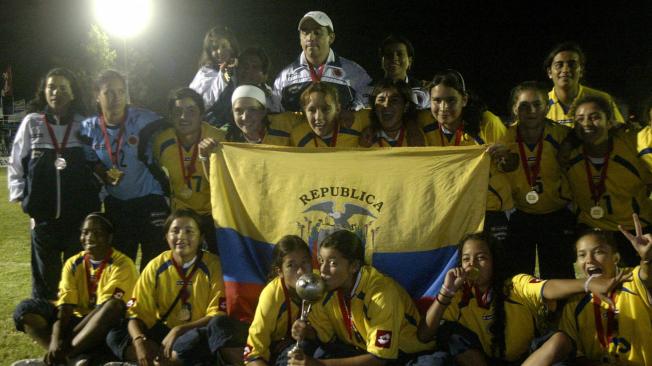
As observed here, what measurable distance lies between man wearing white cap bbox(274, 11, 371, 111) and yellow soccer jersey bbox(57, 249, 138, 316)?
80.1 inches

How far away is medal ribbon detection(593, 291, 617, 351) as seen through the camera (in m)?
4.02

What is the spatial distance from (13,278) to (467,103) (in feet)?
18.4

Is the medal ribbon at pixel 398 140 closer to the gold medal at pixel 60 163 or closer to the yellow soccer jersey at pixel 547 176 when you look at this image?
the yellow soccer jersey at pixel 547 176

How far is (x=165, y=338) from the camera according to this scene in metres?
4.56

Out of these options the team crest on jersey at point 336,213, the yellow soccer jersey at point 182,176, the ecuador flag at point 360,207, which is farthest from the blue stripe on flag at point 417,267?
the yellow soccer jersey at point 182,176

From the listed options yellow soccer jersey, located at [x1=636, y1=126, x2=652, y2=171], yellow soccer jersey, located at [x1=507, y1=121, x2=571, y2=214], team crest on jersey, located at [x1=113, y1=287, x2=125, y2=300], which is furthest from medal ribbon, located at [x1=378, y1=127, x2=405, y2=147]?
team crest on jersey, located at [x1=113, y1=287, x2=125, y2=300]

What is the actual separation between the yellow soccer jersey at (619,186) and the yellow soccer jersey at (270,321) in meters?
2.33

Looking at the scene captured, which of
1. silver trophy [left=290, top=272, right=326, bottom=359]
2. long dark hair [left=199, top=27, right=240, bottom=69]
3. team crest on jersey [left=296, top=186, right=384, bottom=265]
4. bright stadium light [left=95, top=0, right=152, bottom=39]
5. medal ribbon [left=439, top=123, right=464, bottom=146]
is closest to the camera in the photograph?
silver trophy [left=290, top=272, right=326, bottom=359]

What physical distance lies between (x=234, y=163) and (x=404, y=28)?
31732 millimetres

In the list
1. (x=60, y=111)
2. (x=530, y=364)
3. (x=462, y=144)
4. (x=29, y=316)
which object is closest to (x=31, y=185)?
(x=60, y=111)

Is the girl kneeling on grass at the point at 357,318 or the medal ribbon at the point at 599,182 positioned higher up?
the medal ribbon at the point at 599,182

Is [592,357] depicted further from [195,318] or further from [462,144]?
[195,318]

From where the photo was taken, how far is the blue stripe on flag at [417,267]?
15.5 ft

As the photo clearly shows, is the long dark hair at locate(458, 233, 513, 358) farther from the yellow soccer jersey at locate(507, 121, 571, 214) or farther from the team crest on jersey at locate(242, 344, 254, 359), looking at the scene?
the team crest on jersey at locate(242, 344, 254, 359)
